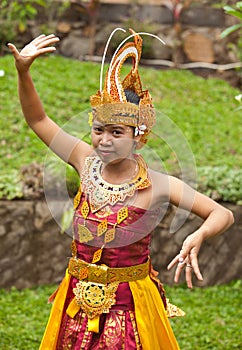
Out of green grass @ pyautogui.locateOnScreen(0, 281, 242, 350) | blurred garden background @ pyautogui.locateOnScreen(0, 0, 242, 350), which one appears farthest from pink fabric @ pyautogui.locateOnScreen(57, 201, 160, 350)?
green grass @ pyautogui.locateOnScreen(0, 281, 242, 350)

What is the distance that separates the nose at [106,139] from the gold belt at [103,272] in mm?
464

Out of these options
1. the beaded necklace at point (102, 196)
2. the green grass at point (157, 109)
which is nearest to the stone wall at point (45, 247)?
the green grass at point (157, 109)

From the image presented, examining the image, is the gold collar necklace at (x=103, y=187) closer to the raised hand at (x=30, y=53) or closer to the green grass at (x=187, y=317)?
the raised hand at (x=30, y=53)

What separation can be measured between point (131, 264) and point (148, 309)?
0.19m

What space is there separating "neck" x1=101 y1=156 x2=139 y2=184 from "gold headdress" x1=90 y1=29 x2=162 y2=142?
11 cm

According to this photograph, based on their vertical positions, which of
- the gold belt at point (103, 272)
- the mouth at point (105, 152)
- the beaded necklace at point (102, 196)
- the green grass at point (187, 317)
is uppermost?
the mouth at point (105, 152)

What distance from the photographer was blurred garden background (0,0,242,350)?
468 centimetres

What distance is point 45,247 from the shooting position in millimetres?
5133

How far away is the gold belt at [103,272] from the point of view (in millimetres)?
2773

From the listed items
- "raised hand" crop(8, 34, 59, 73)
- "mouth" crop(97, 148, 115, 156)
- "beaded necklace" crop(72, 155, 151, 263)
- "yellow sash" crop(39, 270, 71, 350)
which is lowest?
"yellow sash" crop(39, 270, 71, 350)

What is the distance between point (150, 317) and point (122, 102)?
0.83 metres

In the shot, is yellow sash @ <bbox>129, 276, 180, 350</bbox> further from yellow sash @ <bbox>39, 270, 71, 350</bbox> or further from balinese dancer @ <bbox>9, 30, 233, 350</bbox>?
yellow sash @ <bbox>39, 270, 71, 350</bbox>

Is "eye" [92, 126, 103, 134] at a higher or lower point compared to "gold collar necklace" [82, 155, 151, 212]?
higher

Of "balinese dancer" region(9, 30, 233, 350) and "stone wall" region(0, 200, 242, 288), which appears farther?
"stone wall" region(0, 200, 242, 288)
